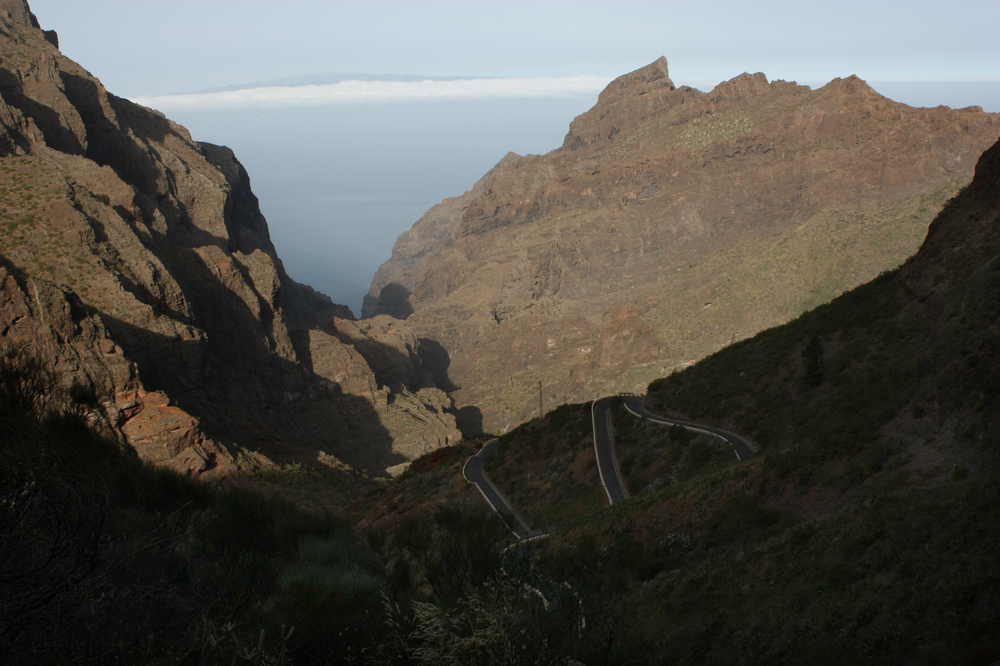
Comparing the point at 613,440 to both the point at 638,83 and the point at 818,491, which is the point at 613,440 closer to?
the point at 818,491

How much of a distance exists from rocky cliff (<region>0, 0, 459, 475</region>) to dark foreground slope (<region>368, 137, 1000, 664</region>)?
15.4 metres

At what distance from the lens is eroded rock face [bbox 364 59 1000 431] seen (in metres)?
87.6

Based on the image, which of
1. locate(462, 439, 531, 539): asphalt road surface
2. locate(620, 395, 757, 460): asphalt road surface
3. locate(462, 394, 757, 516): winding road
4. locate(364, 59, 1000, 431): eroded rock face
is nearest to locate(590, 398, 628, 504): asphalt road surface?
locate(462, 394, 757, 516): winding road

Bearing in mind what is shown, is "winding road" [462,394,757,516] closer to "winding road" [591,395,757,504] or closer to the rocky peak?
"winding road" [591,395,757,504]

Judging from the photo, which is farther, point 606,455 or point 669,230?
point 669,230

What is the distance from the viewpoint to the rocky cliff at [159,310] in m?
36.6

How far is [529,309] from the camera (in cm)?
12194

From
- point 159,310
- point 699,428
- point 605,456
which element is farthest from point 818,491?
point 159,310

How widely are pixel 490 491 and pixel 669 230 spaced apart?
94.3 metres

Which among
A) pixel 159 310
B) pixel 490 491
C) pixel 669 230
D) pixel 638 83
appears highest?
pixel 638 83

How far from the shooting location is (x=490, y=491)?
3362 cm

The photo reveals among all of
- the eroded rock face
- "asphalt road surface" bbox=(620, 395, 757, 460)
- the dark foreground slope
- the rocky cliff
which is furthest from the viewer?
the eroded rock face

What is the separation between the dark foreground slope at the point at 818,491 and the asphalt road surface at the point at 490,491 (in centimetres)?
60

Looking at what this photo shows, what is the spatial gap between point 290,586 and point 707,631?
25.1ft
